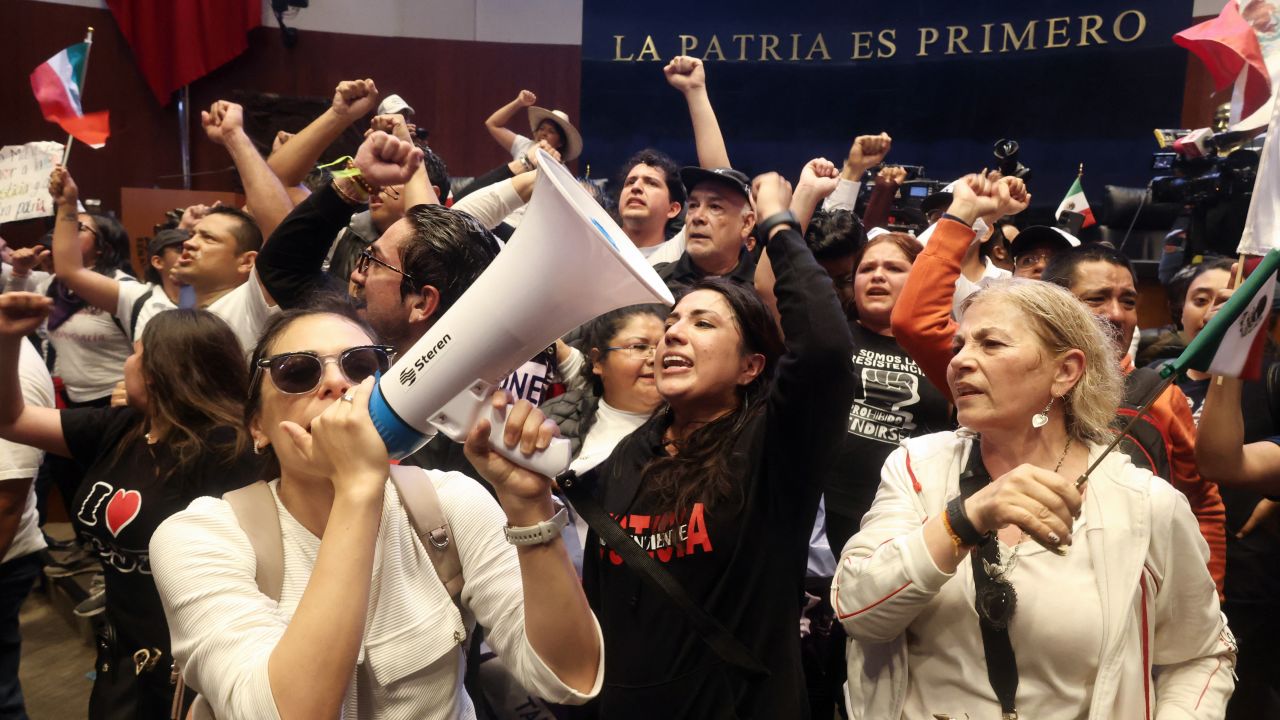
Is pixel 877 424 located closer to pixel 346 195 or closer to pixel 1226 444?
pixel 1226 444

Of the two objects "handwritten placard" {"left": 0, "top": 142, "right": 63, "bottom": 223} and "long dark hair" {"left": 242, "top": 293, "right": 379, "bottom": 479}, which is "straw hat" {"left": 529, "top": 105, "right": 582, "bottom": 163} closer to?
"handwritten placard" {"left": 0, "top": 142, "right": 63, "bottom": 223}

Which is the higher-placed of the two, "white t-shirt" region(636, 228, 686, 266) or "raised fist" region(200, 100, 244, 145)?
"raised fist" region(200, 100, 244, 145)

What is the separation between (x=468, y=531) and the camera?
65.3 inches

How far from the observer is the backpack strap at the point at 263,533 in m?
1.50

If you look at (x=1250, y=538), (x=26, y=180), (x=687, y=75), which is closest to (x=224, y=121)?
(x=26, y=180)

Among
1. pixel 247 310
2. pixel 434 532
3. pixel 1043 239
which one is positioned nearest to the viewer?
pixel 434 532

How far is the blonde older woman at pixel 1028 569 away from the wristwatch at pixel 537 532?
27.2 inches

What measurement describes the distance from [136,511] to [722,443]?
4.71 feet

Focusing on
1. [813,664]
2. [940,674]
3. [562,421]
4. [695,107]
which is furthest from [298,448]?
[695,107]

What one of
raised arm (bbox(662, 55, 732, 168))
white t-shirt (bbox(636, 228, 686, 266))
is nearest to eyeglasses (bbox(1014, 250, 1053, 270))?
raised arm (bbox(662, 55, 732, 168))

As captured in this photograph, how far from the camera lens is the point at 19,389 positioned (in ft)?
9.20

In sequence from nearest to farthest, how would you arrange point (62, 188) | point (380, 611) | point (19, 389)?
point (380, 611) < point (19, 389) < point (62, 188)

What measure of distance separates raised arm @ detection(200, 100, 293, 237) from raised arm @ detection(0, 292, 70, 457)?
0.74m

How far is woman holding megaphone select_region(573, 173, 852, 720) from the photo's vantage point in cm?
199
